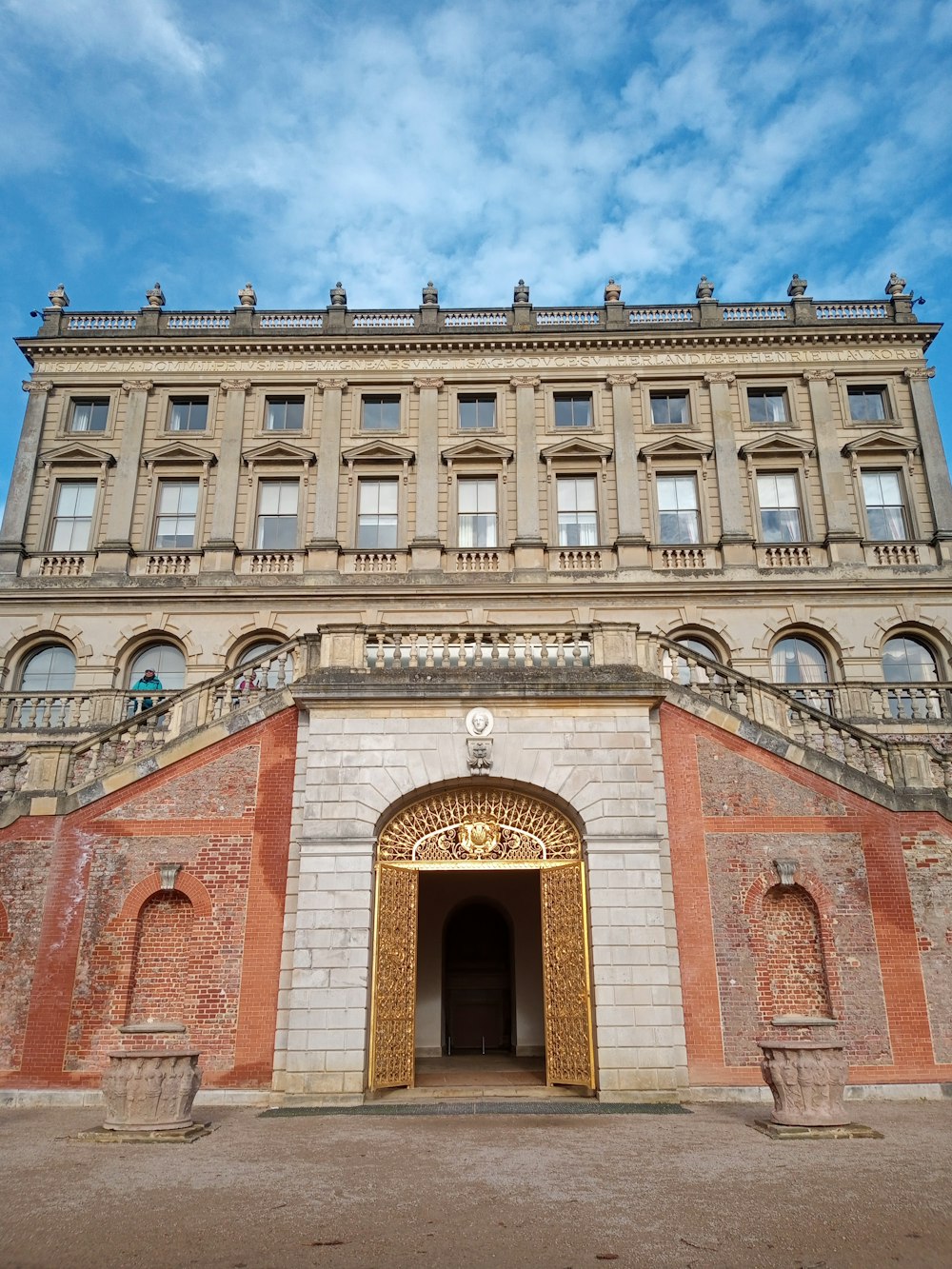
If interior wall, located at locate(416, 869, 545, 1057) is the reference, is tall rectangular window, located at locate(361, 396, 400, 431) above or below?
above

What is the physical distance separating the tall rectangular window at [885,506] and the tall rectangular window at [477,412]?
34.5 feet

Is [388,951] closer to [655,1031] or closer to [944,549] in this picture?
[655,1031]

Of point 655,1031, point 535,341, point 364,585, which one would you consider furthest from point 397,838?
point 535,341

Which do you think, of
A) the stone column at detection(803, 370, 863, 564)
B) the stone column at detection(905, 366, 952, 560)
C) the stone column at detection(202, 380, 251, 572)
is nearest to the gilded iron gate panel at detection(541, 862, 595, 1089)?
the stone column at detection(202, 380, 251, 572)

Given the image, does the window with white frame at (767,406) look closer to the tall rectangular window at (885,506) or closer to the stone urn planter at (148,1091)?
the tall rectangular window at (885,506)

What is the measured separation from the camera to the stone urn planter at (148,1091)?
10.0 m

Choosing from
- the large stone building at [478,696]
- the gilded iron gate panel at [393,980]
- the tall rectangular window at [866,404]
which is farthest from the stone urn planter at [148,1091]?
the tall rectangular window at [866,404]

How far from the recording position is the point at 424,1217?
688cm

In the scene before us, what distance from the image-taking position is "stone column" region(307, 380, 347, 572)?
2464cm

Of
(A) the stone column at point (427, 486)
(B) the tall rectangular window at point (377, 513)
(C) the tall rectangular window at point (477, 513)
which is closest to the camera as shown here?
(A) the stone column at point (427, 486)

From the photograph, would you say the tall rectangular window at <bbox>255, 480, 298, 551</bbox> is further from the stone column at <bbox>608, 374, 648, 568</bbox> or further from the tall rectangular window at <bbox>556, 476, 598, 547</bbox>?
the stone column at <bbox>608, 374, 648, 568</bbox>

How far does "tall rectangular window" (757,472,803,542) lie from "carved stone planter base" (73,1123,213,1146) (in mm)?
20295

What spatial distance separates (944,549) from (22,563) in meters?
24.2

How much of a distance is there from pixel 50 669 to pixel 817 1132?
20.8 meters
